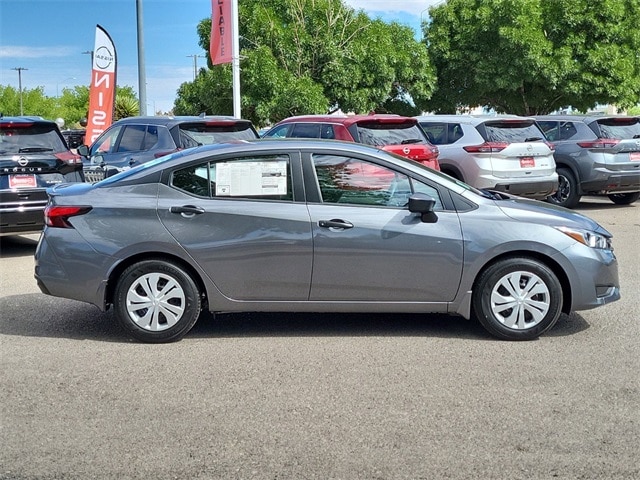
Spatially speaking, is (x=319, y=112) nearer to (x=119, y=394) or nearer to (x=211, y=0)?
(x=211, y=0)

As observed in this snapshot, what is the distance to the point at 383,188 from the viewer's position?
6402 millimetres

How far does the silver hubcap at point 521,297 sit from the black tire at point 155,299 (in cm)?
232

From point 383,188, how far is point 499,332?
1430 mm

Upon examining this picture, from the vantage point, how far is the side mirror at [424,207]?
20.4 ft

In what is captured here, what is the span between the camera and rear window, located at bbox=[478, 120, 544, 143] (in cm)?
1361

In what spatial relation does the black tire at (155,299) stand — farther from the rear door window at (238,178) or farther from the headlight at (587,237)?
the headlight at (587,237)

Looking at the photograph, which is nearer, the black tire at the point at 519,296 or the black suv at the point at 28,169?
the black tire at the point at 519,296

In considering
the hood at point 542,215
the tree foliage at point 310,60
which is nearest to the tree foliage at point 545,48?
the tree foliage at point 310,60

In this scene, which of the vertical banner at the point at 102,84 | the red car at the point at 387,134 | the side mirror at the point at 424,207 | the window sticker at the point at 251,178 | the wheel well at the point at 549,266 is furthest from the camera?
the vertical banner at the point at 102,84

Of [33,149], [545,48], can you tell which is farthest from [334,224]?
[545,48]

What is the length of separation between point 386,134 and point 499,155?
2.39 metres

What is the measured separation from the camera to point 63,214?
6.39 metres

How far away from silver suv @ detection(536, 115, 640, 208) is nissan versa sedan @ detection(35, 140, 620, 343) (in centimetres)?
894

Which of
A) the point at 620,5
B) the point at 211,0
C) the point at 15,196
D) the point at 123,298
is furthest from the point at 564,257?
the point at 620,5
